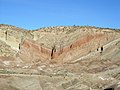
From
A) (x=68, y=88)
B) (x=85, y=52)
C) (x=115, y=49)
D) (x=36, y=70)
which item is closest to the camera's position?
(x=68, y=88)

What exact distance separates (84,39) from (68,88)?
30604mm

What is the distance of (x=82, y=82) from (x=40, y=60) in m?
26.6

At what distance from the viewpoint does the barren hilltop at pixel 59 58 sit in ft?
176

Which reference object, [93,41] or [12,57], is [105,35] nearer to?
[93,41]

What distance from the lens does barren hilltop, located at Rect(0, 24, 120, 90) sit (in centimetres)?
5359

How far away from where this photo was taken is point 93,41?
264 feet

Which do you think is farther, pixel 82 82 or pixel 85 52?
pixel 85 52

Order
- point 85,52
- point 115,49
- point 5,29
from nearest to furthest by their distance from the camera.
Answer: point 115,49, point 85,52, point 5,29

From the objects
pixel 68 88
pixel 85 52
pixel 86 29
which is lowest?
pixel 68 88

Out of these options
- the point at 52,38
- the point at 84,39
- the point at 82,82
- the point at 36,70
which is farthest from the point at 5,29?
the point at 82,82

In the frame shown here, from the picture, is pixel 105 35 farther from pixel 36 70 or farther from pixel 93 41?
pixel 36 70

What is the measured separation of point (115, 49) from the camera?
239 feet

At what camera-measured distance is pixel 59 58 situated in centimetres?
8006

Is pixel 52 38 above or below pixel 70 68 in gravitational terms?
above
